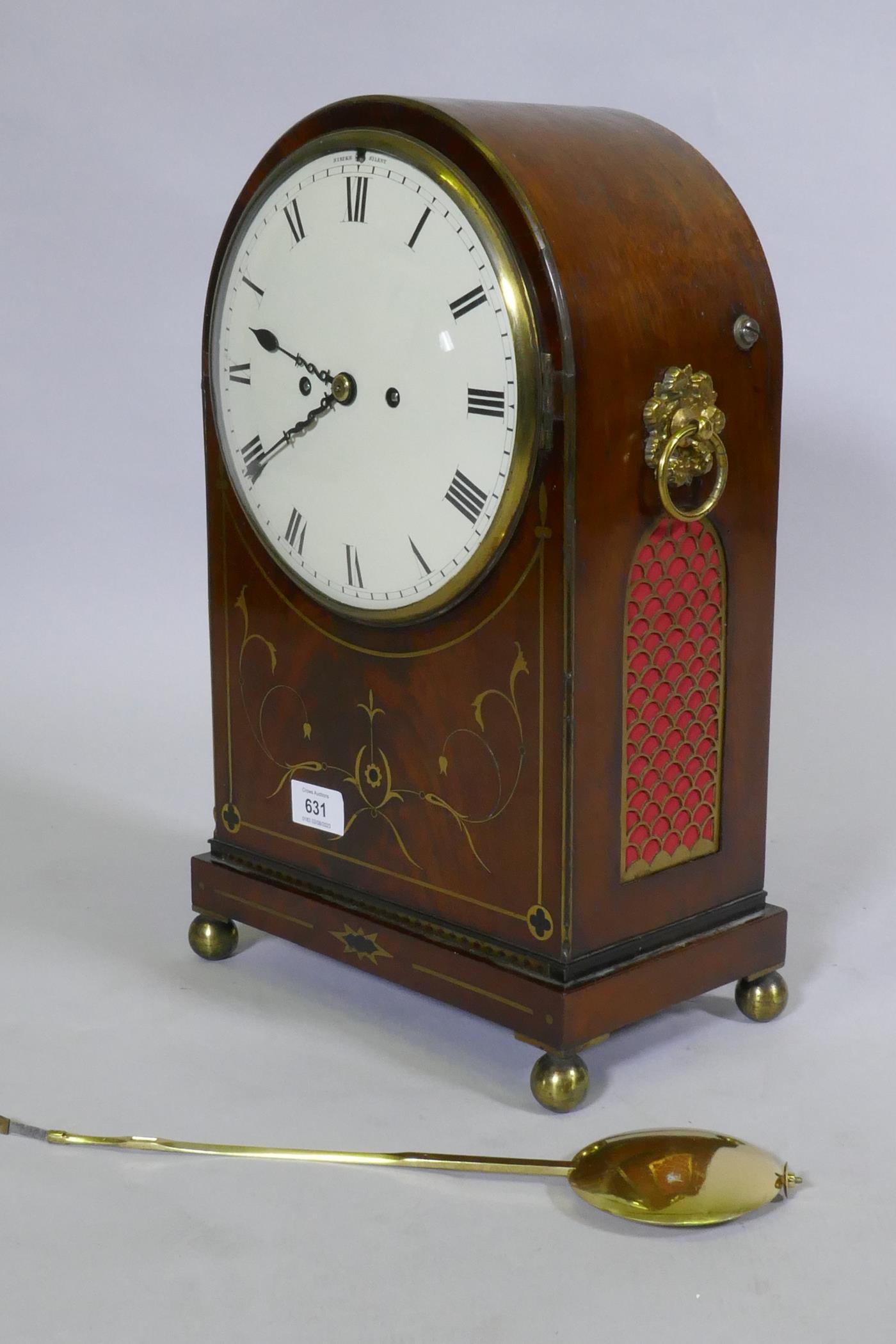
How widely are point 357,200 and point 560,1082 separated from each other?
1.14m

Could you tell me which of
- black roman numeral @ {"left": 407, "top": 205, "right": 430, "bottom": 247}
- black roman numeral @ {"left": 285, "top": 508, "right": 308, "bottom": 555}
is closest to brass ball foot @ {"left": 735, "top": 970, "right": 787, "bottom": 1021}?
black roman numeral @ {"left": 285, "top": 508, "right": 308, "bottom": 555}

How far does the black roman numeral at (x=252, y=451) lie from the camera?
2641mm

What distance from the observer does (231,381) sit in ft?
8.73

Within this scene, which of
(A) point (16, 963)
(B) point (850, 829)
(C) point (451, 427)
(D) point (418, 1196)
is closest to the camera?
(D) point (418, 1196)

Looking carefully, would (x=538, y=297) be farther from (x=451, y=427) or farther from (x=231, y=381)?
(x=231, y=381)

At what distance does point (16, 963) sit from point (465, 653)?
90cm

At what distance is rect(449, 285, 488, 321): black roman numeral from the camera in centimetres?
227

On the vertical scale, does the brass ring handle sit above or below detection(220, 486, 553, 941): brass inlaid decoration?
above

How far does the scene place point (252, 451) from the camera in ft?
8.71

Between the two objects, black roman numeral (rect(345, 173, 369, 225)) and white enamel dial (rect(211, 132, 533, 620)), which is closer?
white enamel dial (rect(211, 132, 533, 620))

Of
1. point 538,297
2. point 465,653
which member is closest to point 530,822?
point 465,653

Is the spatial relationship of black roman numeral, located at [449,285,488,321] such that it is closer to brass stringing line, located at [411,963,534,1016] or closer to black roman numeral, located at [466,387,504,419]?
black roman numeral, located at [466,387,504,419]

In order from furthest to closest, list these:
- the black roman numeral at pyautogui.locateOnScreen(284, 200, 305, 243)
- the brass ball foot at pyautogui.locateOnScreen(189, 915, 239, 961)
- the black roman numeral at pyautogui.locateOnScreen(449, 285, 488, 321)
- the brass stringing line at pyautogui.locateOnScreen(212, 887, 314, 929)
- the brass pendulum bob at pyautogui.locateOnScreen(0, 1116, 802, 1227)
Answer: the brass ball foot at pyautogui.locateOnScreen(189, 915, 239, 961), the brass stringing line at pyautogui.locateOnScreen(212, 887, 314, 929), the black roman numeral at pyautogui.locateOnScreen(284, 200, 305, 243), the black roman numeral at pyautogui.locateOnScreen(449, 285, 488, 321), the brass pendulum bob at pyautogui.locateOnScreen(0, 1116, 802, 1227)

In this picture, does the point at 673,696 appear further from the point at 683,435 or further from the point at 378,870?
the point at 378,870
